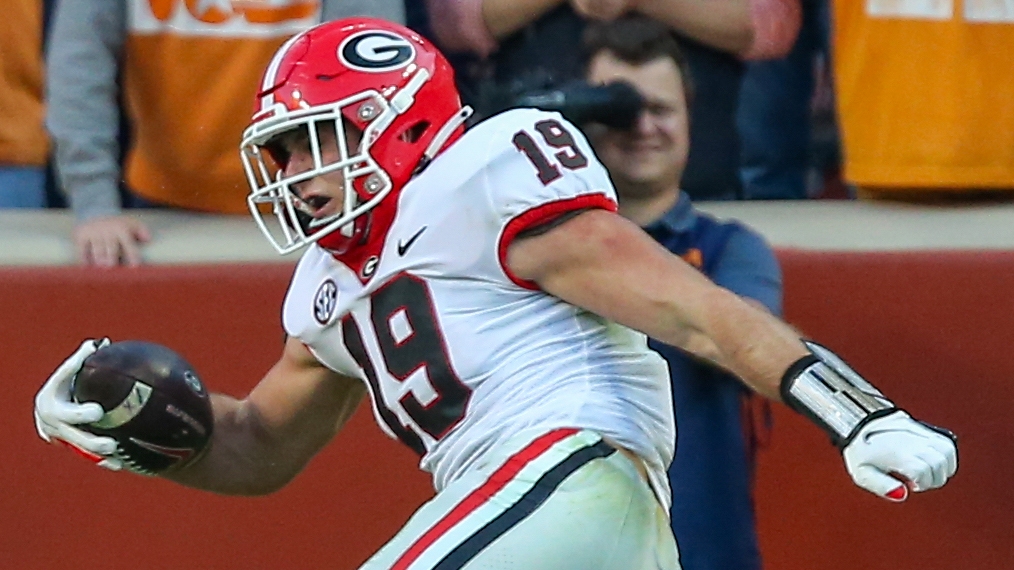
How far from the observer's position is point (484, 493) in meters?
2.03

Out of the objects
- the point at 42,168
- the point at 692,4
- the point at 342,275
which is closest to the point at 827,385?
the point at 342,275

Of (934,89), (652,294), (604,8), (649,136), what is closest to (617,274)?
(652,294)

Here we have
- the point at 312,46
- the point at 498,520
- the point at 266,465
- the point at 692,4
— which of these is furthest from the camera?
the point at 692,4

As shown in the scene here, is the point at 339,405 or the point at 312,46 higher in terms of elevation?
the point at 312,46

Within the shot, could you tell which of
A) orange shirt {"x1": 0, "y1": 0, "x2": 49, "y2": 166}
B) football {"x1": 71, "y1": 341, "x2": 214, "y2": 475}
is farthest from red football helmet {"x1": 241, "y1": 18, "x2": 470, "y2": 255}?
orange shirt {"x1": 0, "y1": 0, "x2": 49, "y2": 166}

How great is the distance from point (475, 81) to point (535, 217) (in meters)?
1.20

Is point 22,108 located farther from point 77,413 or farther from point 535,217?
point 535,217

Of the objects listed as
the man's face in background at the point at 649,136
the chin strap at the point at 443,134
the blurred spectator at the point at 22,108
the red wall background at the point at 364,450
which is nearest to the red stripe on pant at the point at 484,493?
the chin strap at the point at 443,134

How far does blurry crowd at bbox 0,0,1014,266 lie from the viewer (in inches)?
119

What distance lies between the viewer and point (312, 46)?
224 cm

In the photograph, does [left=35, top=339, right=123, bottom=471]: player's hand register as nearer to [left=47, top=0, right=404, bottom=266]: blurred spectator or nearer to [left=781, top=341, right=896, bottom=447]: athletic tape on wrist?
[left=47, top=0, right=404, bottom=266]: blurred spectator

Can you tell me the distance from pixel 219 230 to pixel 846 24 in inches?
45.3

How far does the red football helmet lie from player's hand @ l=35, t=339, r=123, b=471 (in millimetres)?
335

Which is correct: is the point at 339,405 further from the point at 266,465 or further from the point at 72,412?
the point at 72,412
